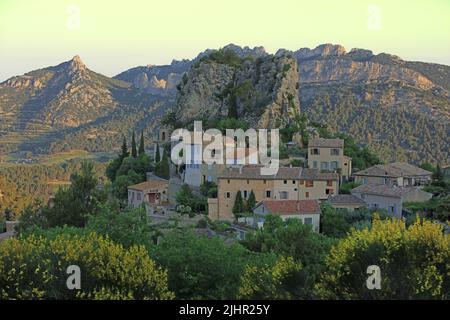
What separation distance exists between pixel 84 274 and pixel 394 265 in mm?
5626

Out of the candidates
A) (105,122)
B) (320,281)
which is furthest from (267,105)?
(105,122)

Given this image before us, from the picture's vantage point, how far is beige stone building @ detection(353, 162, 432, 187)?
101 feet

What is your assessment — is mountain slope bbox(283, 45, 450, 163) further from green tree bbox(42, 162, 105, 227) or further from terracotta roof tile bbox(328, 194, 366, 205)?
green tree bbox(42, 162, 105, 227)

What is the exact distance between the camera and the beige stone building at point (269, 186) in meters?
28.2

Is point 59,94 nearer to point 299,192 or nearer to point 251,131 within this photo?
point 251,131

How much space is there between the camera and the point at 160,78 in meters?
91.2

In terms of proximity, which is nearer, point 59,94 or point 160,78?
point 59,94

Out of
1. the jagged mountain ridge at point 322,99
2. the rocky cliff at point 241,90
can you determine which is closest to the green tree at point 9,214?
the rocky cliff at point 241,90

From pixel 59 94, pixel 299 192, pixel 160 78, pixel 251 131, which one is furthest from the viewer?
pixel 160 78

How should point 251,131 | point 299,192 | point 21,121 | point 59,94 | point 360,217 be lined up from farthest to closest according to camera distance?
point 21,121 < point 59,94 < point 251,131 < point 299,192 < point 360,217

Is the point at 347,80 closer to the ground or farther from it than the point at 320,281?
farther from it

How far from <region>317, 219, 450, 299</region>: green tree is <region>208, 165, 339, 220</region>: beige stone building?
50.1ft

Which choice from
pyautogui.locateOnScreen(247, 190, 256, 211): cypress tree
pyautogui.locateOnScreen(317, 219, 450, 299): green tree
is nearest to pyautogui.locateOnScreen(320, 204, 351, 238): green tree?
pyautogui.locateOnScreen(247, 190, 256, 211): cypress tree

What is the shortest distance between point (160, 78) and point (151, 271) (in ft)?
264
